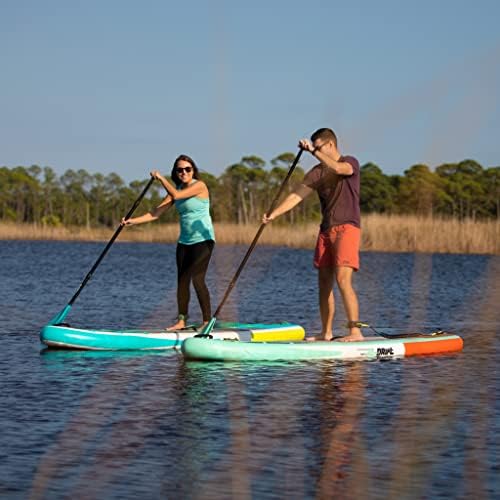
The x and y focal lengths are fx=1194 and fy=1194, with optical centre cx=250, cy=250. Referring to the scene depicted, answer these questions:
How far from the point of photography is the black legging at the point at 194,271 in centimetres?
1070

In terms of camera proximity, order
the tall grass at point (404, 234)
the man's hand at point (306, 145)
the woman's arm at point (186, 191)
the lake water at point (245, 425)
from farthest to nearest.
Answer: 1. the tall grass at point (404, 234)
2. the woman's arm at point (186, 191)
3. the man's hand at point (306, 145)
4. the lake water at point (245, 425)

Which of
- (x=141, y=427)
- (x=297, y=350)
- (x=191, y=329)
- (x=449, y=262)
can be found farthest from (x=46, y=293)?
(x=449, y=262)

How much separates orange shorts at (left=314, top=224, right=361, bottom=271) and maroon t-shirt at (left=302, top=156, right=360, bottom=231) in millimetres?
54

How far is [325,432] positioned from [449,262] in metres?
29.5

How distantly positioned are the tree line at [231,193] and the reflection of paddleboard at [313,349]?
81.9 m

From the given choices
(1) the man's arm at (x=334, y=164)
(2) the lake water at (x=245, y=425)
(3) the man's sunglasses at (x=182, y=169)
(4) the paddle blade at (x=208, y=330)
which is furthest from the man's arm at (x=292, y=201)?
(3) the man's sunglasses at (x=182, y=169)

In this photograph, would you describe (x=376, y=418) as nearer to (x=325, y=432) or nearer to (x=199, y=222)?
(x=325, y=432)

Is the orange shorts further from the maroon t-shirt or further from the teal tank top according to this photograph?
the teal tank top

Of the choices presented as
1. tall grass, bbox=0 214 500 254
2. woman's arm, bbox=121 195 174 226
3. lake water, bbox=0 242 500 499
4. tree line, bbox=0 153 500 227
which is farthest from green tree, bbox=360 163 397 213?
woman's arm, bbox=121 195 174 226

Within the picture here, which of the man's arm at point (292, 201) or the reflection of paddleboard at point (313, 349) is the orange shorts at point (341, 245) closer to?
the man's arm at point (292, 201)

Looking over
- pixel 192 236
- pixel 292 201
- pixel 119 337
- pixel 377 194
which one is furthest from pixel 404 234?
pixel 377 194

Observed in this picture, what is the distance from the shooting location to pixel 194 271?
10.7 meters

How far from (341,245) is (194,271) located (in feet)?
5.38

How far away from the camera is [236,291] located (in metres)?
20.8
